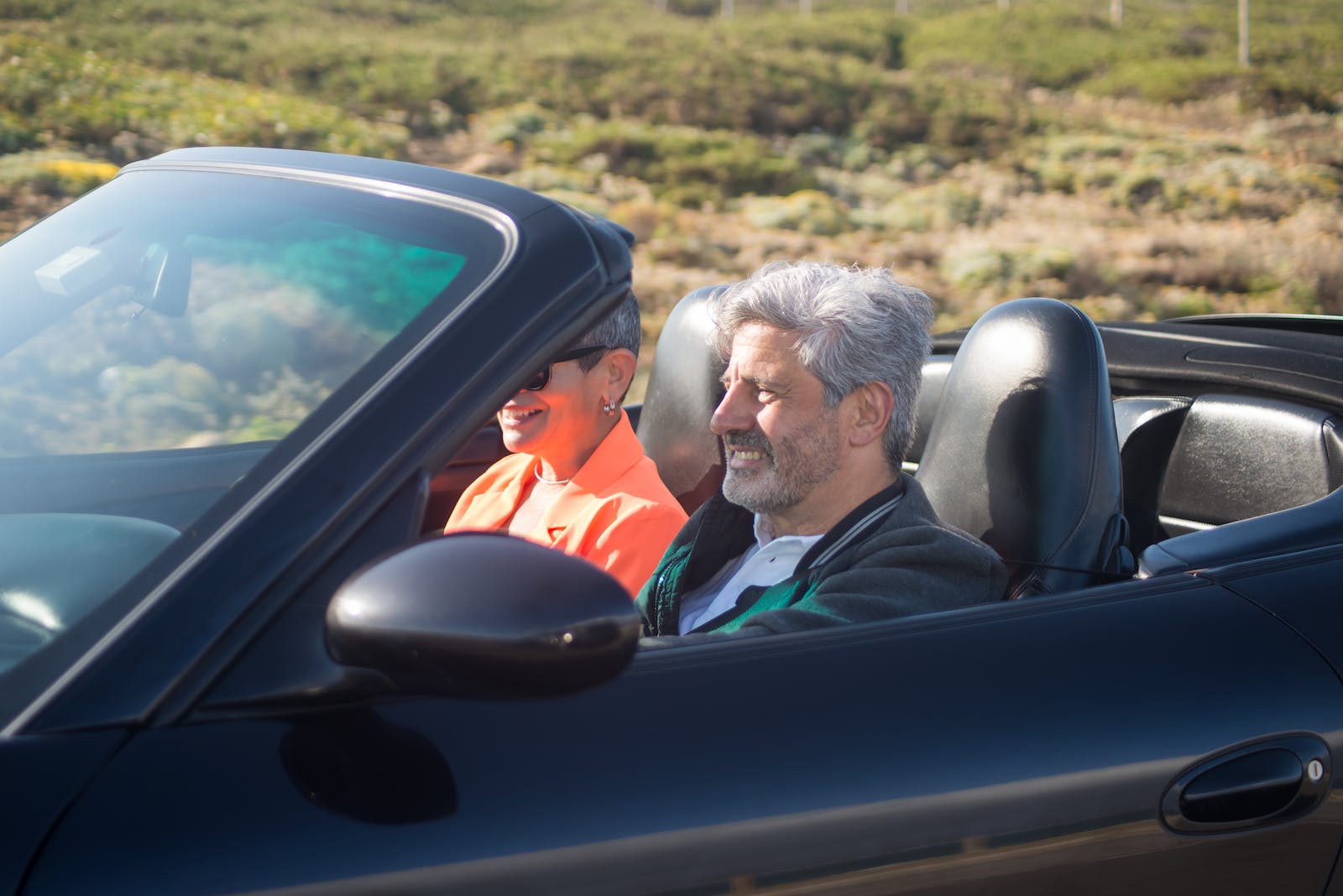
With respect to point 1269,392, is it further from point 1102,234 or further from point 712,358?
point 1102,234

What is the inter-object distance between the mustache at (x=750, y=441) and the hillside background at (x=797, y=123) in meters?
8.33

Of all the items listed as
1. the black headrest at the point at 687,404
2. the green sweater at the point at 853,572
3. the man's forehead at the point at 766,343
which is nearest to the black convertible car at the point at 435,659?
the green sweater at the point at 853,572

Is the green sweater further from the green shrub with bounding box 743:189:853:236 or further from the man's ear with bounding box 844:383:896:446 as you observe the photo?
the green shrub with bounding box 743:189:853:236

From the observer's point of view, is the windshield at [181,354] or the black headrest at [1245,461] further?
the black headrest at [1245,461]

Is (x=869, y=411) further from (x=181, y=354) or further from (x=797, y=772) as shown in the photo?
(x=181, y=354)

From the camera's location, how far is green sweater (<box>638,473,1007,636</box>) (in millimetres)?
1832

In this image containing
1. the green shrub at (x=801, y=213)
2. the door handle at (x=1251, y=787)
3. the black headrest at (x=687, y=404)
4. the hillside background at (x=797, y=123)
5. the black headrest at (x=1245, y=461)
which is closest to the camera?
the door handle at (x=1251, y=787)

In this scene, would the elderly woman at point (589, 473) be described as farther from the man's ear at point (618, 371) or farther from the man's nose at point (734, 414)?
the man's nose at point (734, 414)

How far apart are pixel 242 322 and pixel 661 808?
66 centimetres

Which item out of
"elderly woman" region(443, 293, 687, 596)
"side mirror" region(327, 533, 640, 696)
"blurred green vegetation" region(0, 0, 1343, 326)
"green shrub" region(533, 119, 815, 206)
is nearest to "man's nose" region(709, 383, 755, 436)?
"elderly woman" region(443, 293, 687, 596)

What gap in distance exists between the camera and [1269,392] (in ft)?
8.21

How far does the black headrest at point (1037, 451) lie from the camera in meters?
2.12

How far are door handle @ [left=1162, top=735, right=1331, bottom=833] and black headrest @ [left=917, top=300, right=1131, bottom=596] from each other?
1.96 feet

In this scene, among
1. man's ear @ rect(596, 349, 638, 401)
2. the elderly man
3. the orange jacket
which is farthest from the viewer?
man's ear @ rect(596, 349, 638, 401)
